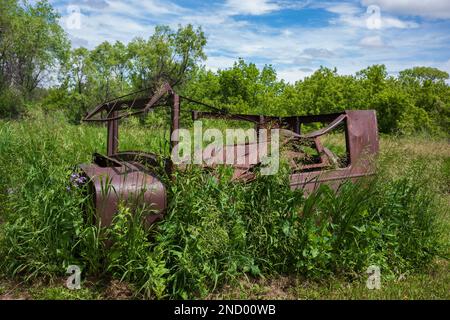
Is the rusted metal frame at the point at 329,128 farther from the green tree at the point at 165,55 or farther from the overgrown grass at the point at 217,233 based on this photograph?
the green tree at the point at 165,55

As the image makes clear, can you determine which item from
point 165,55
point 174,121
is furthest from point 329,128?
point 165,55

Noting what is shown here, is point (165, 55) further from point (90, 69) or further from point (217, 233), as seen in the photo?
point (217, 233)

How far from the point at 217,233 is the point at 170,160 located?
0.79 meters

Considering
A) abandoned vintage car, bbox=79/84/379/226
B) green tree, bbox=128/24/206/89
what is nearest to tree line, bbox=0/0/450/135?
green tree, bbox=128/24/206/89

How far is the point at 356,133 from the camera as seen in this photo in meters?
5.34

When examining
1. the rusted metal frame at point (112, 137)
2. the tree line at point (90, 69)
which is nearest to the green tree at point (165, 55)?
the tree line at point (90, 69)

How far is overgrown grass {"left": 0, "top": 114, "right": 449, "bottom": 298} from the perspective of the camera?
385 centimetres

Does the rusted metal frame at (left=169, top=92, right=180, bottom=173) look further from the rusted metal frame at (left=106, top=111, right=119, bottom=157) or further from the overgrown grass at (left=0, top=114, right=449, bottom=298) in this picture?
the rusted metal frame at (left=106, top=111, right=119, bottom=157)

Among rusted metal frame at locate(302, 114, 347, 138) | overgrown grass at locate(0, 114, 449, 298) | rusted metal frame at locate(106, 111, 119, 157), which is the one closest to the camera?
overgrown grass at locate(0, 114, 449, 298)

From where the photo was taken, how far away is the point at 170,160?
406 cm

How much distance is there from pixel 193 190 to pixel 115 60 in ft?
120

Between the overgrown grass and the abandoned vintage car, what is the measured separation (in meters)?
0.15

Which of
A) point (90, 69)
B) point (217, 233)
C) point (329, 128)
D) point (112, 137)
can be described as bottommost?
point (217, 233)
